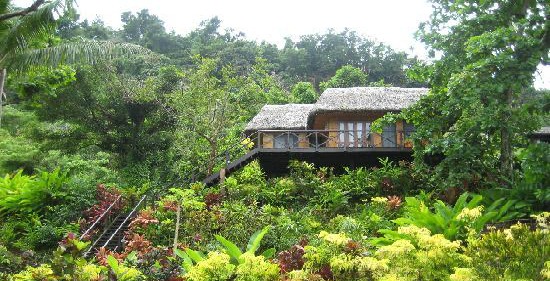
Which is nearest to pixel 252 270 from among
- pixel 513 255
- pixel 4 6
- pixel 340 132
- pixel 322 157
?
pixel 513 255

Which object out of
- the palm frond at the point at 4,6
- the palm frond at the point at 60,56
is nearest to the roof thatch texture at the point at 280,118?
the palm frond at the point at 60,56

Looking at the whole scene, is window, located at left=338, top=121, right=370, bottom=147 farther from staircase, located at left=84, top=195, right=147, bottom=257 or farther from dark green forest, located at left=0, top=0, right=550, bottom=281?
staircase, located at left=84, top=195, right=147, bottom=257

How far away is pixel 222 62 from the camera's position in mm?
40125

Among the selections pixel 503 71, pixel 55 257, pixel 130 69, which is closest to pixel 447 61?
pixel 503 71

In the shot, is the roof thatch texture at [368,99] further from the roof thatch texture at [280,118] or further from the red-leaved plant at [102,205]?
the red-leaved plant at [102,205]

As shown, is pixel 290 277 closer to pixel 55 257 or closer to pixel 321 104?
pixel 55 257

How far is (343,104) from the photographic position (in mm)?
19906

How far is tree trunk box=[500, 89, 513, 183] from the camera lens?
12625 millimetres

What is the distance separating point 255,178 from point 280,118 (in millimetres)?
6439

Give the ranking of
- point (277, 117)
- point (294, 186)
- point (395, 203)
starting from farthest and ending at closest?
1. point (277, 117)
2. point (294, 186)
3. point (395, 203)

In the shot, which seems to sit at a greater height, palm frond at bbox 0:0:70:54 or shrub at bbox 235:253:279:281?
palm frond at bbox 0:0:70:54

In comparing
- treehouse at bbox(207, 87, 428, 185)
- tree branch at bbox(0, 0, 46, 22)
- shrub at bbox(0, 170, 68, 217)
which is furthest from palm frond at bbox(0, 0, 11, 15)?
treehouse at bbox(207, 87, 428, 185)

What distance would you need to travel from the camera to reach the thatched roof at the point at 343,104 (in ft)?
64.5

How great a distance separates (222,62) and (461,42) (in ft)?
89.8
